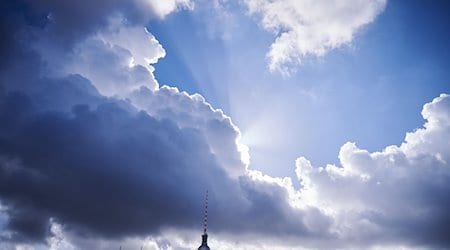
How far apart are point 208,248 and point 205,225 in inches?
612

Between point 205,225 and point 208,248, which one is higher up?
point 205,225

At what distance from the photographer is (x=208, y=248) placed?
150500 mm

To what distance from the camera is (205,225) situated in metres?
144
